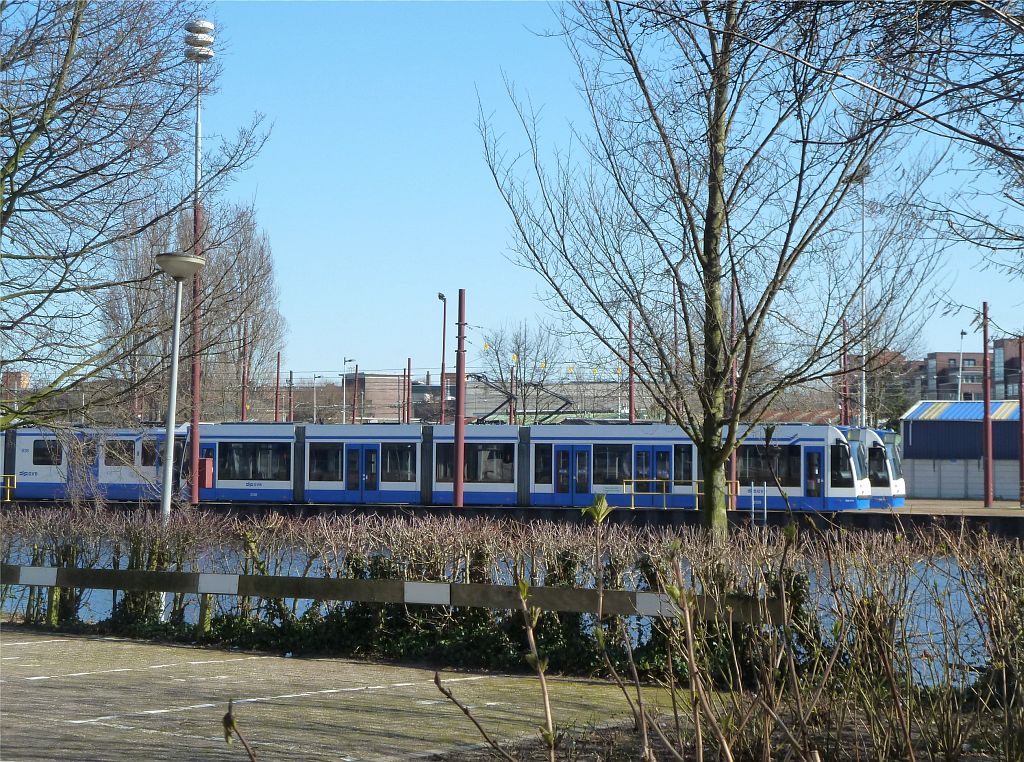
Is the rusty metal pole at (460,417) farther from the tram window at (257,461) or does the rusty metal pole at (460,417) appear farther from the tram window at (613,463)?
the tram window at (257,461)

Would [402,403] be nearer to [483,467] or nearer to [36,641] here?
[483,467]

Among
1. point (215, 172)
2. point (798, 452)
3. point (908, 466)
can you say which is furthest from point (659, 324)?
point (908, 466)

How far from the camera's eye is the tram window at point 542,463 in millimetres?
32844

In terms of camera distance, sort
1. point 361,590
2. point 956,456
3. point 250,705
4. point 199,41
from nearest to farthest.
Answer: point 250,705 → point 361,590 → point 199,41 → point 956,456

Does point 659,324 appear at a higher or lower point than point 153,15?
lower

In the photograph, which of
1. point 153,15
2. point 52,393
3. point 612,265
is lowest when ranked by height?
point 52,393

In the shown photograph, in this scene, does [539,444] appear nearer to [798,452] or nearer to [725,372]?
[798,452]

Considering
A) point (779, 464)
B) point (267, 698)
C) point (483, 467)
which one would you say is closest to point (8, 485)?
point (483, 467)

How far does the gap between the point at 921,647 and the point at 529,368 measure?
57219 millimetres

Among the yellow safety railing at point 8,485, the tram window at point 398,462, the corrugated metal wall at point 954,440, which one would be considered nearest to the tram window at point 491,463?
the tram window at point 398,462

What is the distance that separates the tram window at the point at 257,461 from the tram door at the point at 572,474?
8.21 meters

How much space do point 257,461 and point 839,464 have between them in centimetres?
1691

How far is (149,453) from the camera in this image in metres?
32.7

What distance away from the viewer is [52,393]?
44.0ft
